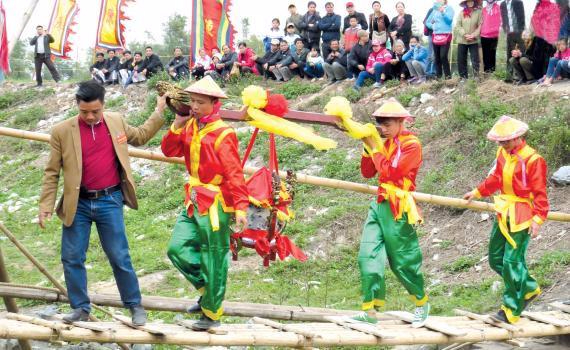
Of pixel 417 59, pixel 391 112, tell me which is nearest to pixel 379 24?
pixel 417 59

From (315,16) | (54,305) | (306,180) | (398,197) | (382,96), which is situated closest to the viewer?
(398,197)

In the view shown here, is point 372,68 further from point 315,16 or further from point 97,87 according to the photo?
point 97,87

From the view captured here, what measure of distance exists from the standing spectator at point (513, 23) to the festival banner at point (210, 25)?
7.03 metres

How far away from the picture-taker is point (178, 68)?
723 inches

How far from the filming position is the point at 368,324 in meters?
6.73

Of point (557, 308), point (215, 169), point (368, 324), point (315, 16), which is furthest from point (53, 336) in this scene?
point (315, 16)

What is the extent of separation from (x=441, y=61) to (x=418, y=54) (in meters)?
0.36

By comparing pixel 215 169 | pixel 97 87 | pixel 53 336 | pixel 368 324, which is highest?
pixel 97 87

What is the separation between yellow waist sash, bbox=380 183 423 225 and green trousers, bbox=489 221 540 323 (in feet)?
2.88

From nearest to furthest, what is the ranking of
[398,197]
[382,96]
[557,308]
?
[398,197] < [557,308] < [382,96]

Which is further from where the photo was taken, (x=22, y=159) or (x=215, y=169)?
(x=22, y=159)

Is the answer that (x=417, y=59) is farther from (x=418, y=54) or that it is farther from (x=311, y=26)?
(x=311, y=26)

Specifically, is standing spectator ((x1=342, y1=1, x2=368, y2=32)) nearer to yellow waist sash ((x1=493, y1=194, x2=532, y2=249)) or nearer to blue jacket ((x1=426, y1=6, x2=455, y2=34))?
blue jacket ((x1=426, y1=6, x2=455, y2=34))

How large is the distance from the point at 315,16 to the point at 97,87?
1081cm
